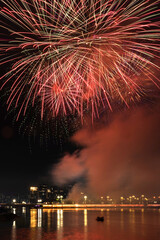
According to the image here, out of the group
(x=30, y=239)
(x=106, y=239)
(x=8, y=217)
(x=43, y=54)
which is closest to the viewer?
(x=43, y=54)

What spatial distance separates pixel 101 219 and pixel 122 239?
28334 millimetres

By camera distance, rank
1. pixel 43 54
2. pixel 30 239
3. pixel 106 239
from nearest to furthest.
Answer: pixel 43 54, pixel 30 239, pixel 106 239

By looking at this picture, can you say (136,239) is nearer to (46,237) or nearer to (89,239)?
(89,239)

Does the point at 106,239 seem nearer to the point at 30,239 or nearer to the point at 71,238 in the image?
the point at 71,238

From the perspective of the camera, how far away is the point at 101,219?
208ft

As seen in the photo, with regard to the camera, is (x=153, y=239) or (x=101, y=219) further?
(x=101, y=219)

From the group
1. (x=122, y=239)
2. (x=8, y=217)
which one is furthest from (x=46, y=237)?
(x=8, y=217)

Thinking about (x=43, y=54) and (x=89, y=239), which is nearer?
(x=43, y=54)

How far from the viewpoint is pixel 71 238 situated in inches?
1353

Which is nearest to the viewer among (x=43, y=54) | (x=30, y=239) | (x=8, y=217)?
(x=43, y=54)

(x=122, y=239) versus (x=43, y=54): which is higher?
(x=43, y=54)

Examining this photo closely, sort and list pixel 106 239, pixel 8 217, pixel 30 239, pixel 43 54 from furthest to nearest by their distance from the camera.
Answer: pixel 8 217, pixel 106 239, pixel 30 239, pixel 43 54

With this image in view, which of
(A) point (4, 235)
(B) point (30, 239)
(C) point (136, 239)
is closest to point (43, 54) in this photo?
(B) point (30, 239)

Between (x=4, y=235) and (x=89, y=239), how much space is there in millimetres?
9936
